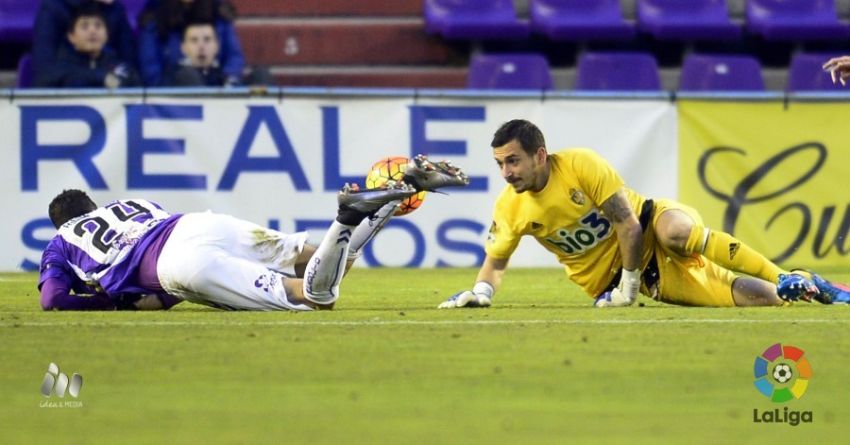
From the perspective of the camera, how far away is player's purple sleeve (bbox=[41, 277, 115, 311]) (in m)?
8.32

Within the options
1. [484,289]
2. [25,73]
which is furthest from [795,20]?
[484,289]

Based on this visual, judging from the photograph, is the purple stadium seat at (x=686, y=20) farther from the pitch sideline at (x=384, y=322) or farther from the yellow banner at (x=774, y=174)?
the pitch sideline at (x=384, y=322)

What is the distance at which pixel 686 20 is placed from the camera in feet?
52.6

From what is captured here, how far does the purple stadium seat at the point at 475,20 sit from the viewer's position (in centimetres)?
1586

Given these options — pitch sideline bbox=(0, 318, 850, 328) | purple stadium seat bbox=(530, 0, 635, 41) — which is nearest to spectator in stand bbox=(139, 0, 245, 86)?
purple stadium seat bbox=(530, 0, 635, 41)

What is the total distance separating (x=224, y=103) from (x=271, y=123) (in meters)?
0.43

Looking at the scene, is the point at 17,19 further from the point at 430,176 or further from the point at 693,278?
the point at 693,278

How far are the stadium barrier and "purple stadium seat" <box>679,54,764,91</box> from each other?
252 cm

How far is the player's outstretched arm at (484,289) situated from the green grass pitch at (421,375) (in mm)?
93

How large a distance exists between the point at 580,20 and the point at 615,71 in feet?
2.95

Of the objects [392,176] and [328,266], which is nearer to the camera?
[328,266]

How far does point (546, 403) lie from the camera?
17.5 ft

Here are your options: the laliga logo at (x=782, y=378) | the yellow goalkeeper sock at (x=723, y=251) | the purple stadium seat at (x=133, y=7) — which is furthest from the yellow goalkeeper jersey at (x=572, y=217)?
the purple stadium seat at (x=133, y=7)

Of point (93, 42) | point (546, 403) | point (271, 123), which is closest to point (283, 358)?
point (546, 403)
